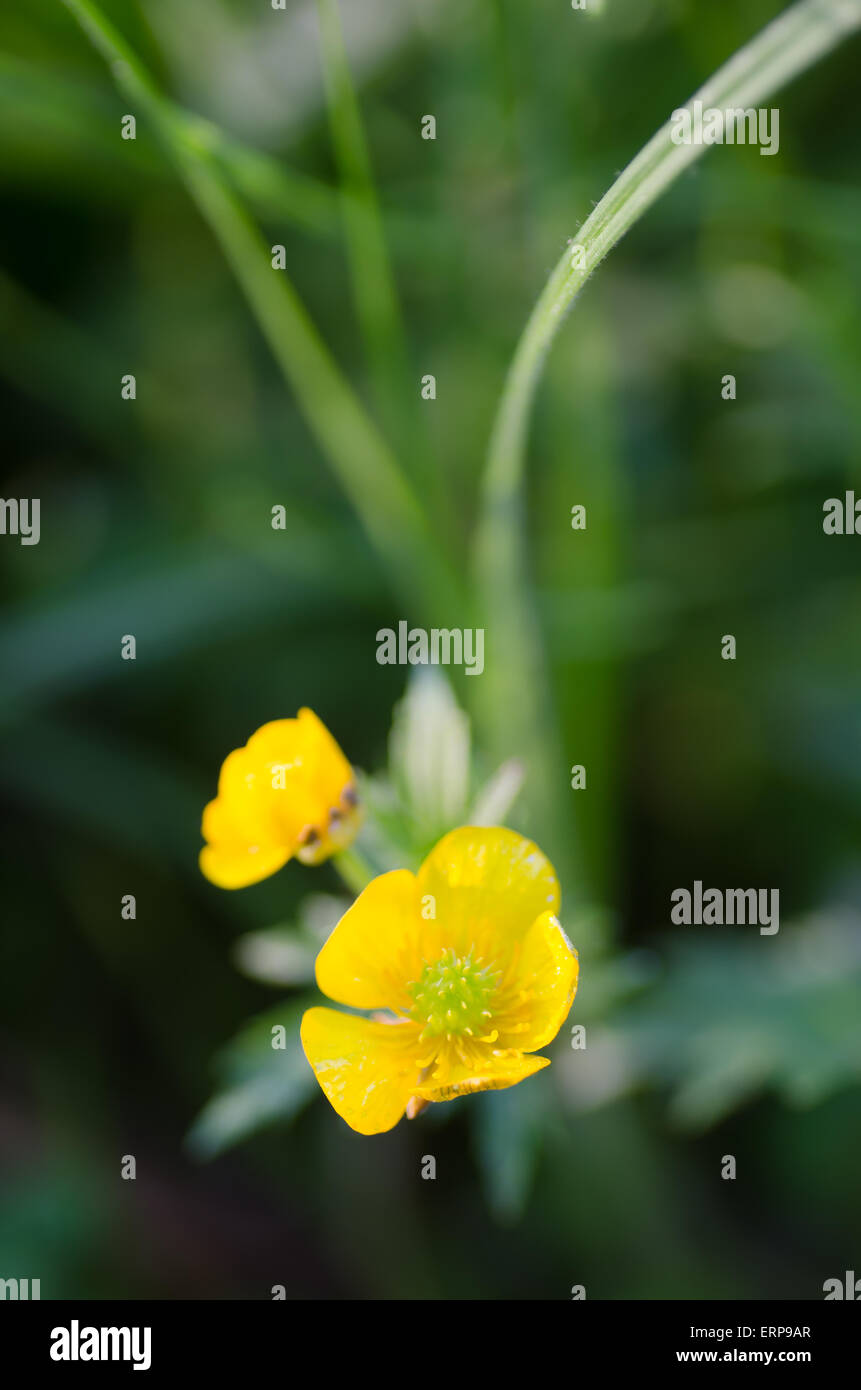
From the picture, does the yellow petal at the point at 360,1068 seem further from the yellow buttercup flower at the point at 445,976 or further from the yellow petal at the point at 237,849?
the yellow petal at the point at 237,849

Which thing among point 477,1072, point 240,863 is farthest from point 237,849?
point 477,1072

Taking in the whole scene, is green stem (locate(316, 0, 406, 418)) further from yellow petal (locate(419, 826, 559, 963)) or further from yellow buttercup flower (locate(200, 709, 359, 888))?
yellow petal (locate(419, 826, 559, 963))

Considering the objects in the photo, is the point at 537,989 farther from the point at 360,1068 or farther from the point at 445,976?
the point at 360,1068

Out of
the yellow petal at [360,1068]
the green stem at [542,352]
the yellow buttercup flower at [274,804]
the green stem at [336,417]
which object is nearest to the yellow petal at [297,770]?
the yellow buttercup flower at [274,804]

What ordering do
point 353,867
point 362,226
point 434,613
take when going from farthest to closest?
point 434,613 → point 362,226 → point 353,867

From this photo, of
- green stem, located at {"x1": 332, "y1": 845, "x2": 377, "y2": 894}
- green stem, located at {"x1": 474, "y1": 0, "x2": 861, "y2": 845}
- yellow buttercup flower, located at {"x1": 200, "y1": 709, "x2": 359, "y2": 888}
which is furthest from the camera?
green stem, located at {"x1": 332, "y1": 845, "x2": 377, "y2": 894}

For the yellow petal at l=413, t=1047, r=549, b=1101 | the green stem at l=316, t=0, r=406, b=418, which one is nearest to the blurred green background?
the green stem at l=316, t=0, r=406, b=418
